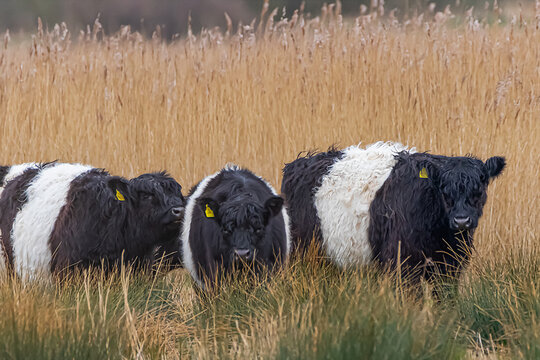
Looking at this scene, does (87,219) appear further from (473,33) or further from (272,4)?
(272,4)

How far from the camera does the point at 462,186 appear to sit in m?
5.08

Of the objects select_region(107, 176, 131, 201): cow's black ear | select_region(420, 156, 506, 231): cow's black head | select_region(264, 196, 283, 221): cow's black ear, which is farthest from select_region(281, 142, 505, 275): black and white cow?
select_region(107, 176, 131, 201): cow's black ear

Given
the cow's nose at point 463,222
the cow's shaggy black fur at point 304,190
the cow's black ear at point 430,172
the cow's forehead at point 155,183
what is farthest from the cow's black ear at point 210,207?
the cow's nose at point 463,222

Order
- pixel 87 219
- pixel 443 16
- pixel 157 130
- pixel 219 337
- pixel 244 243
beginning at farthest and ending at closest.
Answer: pixel 443 16 < pixel 157 130 < pixel 87 219 < pixel 244 243 < pixel 219 337

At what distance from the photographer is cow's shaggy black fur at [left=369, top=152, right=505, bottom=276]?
511 centimetres

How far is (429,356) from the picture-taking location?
3650 mm

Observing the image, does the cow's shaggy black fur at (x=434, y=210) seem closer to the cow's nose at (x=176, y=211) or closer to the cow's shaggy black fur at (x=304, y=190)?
the cow's shaggy black fur at (x=304, y=190)

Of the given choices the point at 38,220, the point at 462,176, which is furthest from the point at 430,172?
the point at 38,220

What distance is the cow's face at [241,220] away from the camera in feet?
16.4

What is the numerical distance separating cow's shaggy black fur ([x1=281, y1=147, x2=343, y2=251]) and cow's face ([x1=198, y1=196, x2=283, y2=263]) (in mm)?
821

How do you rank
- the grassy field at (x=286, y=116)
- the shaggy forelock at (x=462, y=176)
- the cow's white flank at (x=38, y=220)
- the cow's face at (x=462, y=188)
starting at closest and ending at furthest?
1. the grassy field at (x=286, y=116)
2. the cow's face at (x=462, y=188)
3. the shaggy forelock at (x=462, y=176)
4. the cow's white flank at (x=38, y=220)

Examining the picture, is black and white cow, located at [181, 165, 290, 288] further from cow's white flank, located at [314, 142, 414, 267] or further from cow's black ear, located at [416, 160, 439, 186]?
cow's black ear, located at [416, 160, 439, 186]

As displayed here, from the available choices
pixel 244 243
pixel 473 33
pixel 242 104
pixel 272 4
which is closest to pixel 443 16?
pixel 473 33

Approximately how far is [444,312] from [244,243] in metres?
1.35
